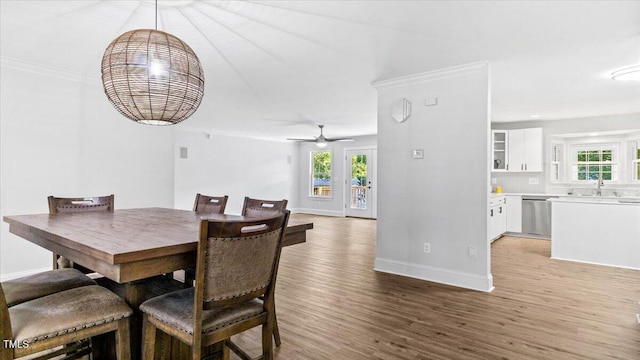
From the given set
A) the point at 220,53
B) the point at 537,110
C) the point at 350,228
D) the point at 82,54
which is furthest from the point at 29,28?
the point at 537,110

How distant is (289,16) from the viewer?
242 centimetres

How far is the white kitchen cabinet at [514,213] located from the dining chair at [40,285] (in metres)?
6.83

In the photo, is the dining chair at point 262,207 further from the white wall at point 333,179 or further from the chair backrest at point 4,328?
the white wall at point 333,179

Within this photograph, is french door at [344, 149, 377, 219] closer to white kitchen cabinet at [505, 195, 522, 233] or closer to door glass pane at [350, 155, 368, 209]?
door glass pane at [350, 155, 368, 209]

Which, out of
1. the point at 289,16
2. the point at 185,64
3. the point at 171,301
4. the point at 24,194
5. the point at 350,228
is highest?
the point at 289,16

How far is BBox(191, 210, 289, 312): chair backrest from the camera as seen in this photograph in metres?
1.37

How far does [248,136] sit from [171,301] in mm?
8061

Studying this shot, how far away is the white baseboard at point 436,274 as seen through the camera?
3.38 meters

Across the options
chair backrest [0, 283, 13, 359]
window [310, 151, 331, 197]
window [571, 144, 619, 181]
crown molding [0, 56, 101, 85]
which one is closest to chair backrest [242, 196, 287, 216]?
chair backrest [0, 283, 13, 359]

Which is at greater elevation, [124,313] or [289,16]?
[289,16]

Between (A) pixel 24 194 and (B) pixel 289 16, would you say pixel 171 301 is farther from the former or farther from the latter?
(A) pixel 24 194

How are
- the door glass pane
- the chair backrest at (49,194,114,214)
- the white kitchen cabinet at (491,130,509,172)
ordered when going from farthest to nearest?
1. the door glass pane
2. the white kitchen cabinet at (491,130,509,172)
3. the chair backrest at (49,194,114,214)

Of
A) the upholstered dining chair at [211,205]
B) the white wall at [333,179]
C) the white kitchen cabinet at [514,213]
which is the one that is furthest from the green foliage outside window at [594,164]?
the upholstered dining chair at [211,205]

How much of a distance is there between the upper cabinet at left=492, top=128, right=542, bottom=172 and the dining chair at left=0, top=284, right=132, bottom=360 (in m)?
6.97
